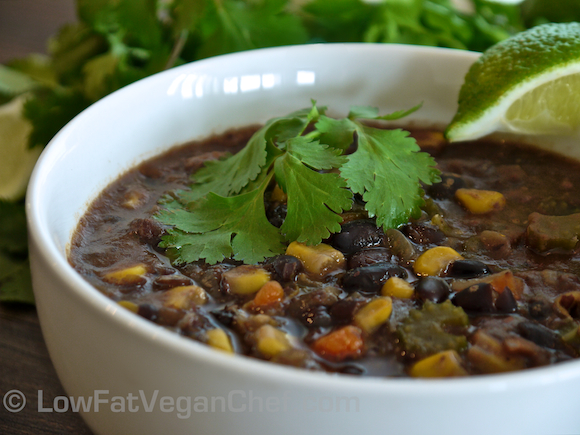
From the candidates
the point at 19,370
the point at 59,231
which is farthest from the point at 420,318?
the point at 19,370

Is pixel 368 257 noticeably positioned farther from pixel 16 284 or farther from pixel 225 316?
pixel 16 284

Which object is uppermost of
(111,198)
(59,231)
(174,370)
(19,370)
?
(174,370)

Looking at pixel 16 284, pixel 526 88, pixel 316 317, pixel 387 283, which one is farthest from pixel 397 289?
pixel 16 284

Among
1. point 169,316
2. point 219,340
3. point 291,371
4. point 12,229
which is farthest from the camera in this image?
point 12,229

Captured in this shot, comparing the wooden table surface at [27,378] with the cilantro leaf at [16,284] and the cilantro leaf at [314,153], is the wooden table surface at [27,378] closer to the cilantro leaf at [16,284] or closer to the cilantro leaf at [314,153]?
the cilantro leaf at [16,284]

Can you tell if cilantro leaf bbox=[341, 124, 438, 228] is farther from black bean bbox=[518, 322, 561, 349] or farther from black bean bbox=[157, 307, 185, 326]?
black bean bbox=[157, 307, 185, 326]

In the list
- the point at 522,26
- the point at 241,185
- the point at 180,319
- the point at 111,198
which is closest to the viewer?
the point at 180,319

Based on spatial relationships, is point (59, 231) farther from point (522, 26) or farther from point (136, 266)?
point (522, 26)
